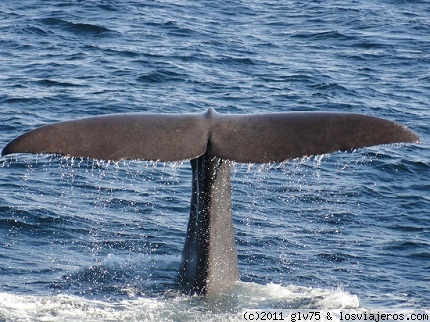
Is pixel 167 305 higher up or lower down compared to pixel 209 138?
lower down

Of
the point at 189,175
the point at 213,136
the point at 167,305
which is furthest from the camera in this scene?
the point at 189,175

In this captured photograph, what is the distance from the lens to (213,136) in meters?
9.40

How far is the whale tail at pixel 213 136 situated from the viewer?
28.7 ft

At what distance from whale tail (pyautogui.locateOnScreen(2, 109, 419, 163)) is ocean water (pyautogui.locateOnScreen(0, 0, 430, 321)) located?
662 mm

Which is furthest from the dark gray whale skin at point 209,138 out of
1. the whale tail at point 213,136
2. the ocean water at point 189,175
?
the ocean water at point 189,175

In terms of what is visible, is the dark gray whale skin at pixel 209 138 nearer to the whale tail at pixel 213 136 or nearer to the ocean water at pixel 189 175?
the whale tail at pixel 213 136

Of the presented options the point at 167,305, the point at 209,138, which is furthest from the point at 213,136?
the point at 167,305

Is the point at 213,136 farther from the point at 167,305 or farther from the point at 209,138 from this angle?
the point at 167,305

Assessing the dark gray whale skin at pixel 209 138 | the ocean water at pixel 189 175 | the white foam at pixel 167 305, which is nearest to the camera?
the dark gray whale skin at pixel 209 138

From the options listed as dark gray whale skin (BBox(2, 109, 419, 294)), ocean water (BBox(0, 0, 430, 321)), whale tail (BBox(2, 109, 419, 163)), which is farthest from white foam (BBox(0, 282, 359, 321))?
whale tail (BBox(2, 109, 419, 163))

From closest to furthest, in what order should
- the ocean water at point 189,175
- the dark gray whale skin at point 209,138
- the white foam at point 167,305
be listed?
the dark gray whale skin at point 209,138 → the white foam at point 167,305 → the ocean water at point 189,175

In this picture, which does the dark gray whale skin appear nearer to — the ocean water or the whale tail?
the whale tail

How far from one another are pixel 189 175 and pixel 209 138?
723 cm

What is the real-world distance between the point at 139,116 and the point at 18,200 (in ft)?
19.4
